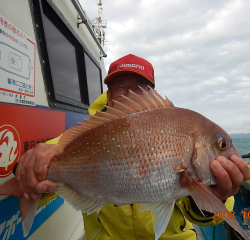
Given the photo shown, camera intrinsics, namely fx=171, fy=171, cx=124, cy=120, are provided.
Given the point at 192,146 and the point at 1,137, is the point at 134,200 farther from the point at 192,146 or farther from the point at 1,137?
the point at 1,137

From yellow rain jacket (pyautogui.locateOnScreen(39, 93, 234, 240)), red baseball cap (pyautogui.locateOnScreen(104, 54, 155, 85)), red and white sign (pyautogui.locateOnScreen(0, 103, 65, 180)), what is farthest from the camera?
red baseball cap (pyautogui.locateOnScreen(104, 54, 155, 85))

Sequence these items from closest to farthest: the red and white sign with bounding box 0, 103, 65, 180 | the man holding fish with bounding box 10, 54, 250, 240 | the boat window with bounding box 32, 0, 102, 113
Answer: the man holding fish with bounding box 10, 54, 250, 240, the red and white sign with bounding box 0, 103, 65, 180, the boat window with bounding box 32, 0, 102, 113

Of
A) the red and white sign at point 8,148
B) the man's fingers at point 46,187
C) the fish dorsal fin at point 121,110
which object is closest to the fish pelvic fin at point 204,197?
the fish dorsal fin at point 121,110

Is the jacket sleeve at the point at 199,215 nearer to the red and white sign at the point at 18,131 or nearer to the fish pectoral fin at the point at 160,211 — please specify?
the fish pectoral fin at the point at 160,211

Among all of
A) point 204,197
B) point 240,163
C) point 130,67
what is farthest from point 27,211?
point 130,67

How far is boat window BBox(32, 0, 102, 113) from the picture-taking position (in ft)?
6.23

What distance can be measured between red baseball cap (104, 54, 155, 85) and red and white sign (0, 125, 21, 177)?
47.7 inches

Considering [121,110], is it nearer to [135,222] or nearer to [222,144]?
[222,144]

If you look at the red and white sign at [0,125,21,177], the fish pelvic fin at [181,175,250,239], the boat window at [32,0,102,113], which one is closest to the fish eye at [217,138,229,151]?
the fish pelvic fin at [181,175,250,239]

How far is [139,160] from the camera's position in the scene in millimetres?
1118

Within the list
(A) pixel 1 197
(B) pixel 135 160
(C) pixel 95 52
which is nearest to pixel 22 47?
(A) pixel 1 197

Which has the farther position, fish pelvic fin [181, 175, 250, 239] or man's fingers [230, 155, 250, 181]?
man's fingers [230, 155, 250, 181]

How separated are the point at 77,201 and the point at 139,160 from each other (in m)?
0.53

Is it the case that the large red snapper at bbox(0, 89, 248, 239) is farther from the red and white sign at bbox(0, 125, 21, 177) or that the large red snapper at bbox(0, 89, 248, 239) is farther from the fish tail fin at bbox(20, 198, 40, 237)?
the red and white sign at bbox(0, 125, 21, 177)
